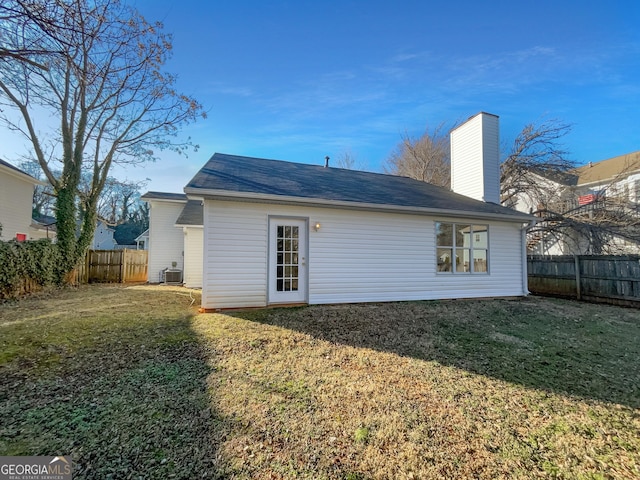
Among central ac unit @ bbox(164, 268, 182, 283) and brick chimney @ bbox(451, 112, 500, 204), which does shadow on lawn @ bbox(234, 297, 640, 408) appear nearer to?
brick chimney @ bbox(451, 112, 500, 204)

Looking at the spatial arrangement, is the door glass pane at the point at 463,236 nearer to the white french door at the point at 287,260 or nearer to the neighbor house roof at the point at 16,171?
the white french door at the point at 287,260

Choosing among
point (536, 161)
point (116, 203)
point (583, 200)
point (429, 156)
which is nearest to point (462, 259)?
point (583, 200)

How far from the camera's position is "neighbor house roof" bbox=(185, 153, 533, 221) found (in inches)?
252

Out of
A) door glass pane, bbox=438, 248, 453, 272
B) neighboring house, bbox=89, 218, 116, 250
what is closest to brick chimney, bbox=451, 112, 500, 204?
door glass pane, bbox=438, 248, 453, 272

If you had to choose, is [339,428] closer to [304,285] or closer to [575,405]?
[575,405]

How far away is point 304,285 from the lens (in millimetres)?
7027

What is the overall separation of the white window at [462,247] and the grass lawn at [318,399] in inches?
125

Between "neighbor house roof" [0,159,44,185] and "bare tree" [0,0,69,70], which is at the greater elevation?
"neighbor house roof" [0,159,44,185]

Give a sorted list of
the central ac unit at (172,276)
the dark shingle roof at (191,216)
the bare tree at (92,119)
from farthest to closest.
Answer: the central ac unit at (172,276) < the dark shingle roof at (191,216) < the bare tree at (92,119)

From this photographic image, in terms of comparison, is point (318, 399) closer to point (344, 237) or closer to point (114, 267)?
point (344, 237)

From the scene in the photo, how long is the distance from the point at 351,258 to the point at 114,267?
39.6 ft

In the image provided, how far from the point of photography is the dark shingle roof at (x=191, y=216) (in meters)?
11.4

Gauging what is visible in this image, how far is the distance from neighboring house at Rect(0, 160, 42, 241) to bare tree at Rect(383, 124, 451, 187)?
2155cm

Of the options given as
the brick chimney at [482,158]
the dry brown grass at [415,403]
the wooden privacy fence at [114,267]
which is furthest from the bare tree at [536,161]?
the wooden privacy fence at [114,267]
